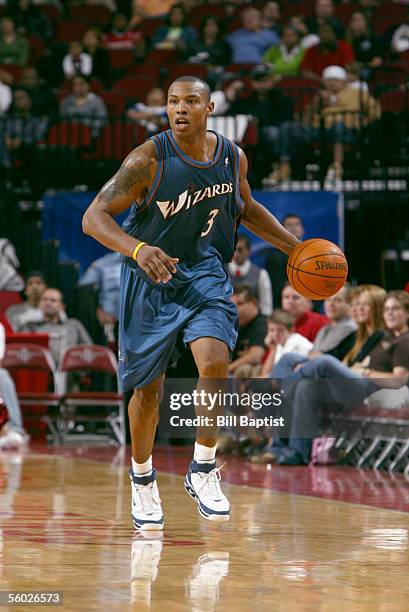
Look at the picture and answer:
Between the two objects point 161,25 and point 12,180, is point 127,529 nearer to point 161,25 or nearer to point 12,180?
point 12,180

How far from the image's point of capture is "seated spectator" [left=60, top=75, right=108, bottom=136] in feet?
48.0

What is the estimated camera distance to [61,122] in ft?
47.5

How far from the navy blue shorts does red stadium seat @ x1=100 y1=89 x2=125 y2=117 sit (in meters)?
9.80

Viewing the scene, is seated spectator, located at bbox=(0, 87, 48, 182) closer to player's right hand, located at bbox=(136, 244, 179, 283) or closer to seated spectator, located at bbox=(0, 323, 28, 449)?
seated spectator, located at bbox=(0, 323, 28, 449)

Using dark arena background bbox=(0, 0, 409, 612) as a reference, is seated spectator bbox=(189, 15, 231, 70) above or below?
above

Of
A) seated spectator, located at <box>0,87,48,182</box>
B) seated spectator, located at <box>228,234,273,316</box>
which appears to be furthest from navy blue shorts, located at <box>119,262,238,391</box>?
seated spectator, located at <box>0,87,48,182</box>

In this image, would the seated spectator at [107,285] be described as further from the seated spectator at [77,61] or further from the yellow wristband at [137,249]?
A: the yellow wristband at [137,249]

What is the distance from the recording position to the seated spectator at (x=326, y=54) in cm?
1473

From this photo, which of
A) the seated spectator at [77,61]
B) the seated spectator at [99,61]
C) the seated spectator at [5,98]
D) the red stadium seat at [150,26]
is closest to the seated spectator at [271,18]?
the red stadium seat at [150,26]

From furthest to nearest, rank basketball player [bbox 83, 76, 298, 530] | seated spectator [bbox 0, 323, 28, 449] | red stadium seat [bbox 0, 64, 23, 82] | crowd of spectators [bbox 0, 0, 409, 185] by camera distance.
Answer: red stadium seat [bbox 0, 64, 23, 82] < crowd of spectators [bbox 0, 0, 409, 185] < seated spectator [bbox 0, 323, 28, 449] < basketball player [bbox 83, 76, 298, 530]

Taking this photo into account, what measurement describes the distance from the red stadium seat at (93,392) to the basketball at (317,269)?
19.9 feet

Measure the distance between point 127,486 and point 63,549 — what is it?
114 inches

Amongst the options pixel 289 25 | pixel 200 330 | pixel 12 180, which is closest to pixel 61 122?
pixel 12 180

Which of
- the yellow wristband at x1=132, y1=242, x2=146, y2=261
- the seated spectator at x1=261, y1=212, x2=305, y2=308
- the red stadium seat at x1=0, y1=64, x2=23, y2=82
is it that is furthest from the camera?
the red stadium seat at x1=0, y1=64, x2=23, y2=82
